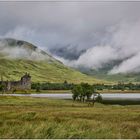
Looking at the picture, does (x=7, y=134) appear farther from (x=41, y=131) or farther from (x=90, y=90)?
(x=90, y=90)

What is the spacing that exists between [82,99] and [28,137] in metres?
115

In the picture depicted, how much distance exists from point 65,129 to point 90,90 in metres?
105

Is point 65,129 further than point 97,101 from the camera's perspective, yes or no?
No

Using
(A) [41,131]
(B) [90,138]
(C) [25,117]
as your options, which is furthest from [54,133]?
(C) [25,117]

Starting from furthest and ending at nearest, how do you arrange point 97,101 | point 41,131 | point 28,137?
point 97,101 < point 41,131 < point 28,137

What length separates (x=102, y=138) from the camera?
969 inches

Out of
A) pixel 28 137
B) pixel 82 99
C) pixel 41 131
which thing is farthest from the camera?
pixel 82 99

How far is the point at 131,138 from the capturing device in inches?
1019

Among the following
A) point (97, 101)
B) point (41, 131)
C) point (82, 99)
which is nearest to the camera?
point (41, 131)

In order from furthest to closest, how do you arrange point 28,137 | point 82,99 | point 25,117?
point 82,99, point 25,117, point 28,137

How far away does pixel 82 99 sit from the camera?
138875mm

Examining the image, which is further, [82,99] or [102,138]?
[82,99]

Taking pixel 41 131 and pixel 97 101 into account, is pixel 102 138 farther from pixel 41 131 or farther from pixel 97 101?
pixel 97 101

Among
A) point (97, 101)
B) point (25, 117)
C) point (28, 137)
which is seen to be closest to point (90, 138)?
point (28, 137)
